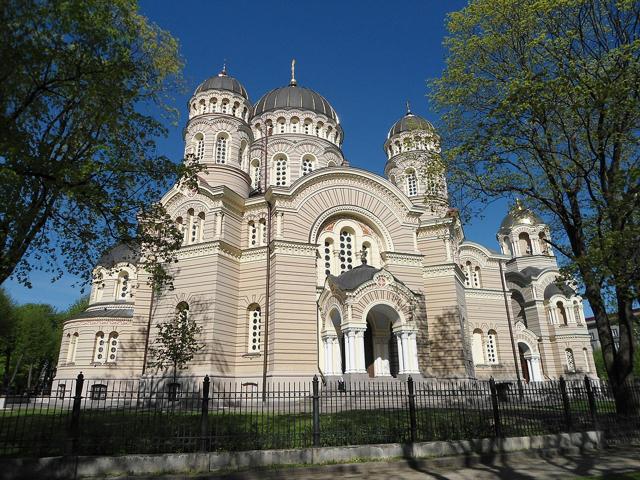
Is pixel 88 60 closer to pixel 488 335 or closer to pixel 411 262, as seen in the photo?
pixel 411 262

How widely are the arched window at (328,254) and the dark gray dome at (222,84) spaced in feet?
44.3

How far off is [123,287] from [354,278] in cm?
1797

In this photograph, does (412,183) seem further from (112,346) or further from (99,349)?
(99,349)

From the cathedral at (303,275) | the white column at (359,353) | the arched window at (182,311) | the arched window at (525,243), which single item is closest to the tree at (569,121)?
the cathedral at (303,275)

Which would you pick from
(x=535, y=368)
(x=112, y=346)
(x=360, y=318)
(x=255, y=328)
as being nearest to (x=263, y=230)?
(x=255, y=328)

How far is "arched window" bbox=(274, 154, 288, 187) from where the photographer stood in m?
29.2

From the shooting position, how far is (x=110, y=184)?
39.5ft

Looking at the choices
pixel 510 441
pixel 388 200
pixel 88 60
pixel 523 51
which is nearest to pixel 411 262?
pixel 388 200

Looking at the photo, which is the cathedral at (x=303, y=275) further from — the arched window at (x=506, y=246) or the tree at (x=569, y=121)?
the arched window at (x=506, y=246)

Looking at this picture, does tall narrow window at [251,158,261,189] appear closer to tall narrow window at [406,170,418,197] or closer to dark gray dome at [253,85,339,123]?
dark gray dome at [253,85,339,123]

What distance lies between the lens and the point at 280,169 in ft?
97.1

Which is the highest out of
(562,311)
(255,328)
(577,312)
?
(562,311)

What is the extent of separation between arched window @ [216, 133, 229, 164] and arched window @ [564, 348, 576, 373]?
27913mm

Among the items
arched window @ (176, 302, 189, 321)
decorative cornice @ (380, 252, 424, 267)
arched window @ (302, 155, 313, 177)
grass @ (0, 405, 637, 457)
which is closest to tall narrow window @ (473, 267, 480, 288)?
decorative cornice @ (380, 252, 424, 267)
